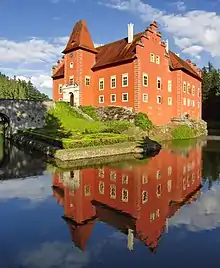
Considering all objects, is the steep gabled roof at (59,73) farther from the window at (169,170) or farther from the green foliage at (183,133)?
the window at (169,170)

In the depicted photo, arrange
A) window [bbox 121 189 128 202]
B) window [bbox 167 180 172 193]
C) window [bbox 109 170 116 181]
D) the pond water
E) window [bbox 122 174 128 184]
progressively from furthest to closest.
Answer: window [bbox 109 170 116 181] → window [bbox 122 174 128 184] → window [bbox 167 180 172 193] → window [bbox 121 189 128 202] → the pond water

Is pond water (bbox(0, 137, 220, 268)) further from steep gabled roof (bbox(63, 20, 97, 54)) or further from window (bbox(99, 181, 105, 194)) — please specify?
steep gabled roof (bbox(63, 20, 97, 54))

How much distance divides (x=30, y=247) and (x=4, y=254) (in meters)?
0.75

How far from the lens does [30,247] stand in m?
8.40

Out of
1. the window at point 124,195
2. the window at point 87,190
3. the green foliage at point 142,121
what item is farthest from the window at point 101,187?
the green foliage at point 142,121

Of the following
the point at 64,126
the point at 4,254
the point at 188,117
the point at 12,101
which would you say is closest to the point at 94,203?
the point at 4,254

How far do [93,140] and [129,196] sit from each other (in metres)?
12.6

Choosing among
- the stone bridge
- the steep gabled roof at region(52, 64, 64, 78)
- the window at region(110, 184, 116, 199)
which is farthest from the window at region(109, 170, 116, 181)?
the steep gabled roof at region(52, 64, 64, 78)

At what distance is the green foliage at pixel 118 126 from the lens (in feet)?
110

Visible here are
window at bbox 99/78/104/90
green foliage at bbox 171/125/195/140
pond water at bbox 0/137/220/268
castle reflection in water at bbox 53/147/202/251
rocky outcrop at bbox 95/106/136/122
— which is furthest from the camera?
window at bbox 99/78/104/90

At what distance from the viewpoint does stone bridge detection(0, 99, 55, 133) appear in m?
38.2

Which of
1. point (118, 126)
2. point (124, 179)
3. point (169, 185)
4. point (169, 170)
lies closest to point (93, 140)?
point (169, 170)

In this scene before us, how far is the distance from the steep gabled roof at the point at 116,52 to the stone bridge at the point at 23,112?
11.4 meters

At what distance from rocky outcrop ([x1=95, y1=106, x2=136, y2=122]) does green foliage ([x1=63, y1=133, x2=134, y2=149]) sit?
422 inches
